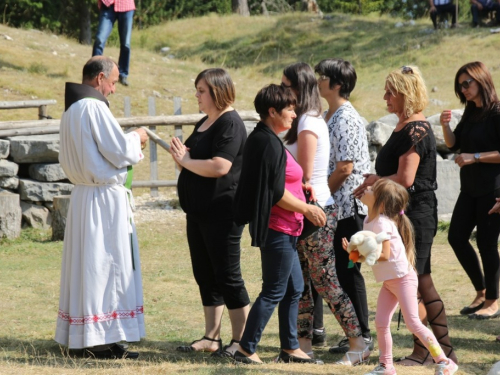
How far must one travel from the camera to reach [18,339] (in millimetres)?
5438

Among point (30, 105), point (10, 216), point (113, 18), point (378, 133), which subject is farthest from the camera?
point (113, 18)

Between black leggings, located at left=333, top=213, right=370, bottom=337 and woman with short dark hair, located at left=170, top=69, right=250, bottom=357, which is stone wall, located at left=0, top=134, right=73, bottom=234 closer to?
woman with short dark hair, located at left=170, top=69, right=250, bottom=357

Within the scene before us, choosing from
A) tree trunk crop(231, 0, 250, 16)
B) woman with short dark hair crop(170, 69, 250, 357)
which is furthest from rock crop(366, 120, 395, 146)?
tree trunk crop(231, 0, 250, 16)

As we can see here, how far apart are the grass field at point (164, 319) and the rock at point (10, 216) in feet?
0.41

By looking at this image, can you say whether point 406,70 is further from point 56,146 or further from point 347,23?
point 347,23

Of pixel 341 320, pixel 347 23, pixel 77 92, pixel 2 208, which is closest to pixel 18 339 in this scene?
pixel 77 92

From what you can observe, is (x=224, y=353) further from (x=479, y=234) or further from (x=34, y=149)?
(x=34, y=149)

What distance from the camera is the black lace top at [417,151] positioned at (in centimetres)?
473

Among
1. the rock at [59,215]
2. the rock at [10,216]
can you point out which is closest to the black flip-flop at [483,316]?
the rock at [59,215]

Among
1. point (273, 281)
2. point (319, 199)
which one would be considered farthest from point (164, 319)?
point (319, 199)

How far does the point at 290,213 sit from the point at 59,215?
16.2 ft

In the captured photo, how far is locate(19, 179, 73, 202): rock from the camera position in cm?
958

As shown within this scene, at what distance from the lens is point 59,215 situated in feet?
29.2

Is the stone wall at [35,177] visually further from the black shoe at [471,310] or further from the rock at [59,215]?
the black shoe at [471,310]
